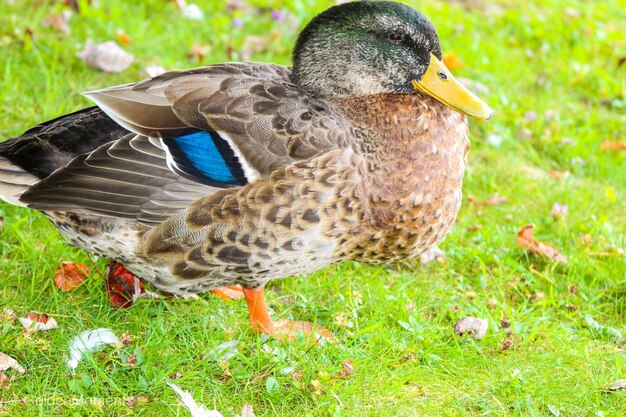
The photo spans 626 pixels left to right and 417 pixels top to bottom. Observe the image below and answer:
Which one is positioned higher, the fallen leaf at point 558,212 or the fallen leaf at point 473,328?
the fallen leaf at point 558,212

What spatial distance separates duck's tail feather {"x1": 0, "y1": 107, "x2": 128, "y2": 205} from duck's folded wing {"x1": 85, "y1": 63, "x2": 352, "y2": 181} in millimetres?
160

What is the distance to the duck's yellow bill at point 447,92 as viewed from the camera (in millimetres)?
3203

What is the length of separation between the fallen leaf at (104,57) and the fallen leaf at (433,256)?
7.20 ft

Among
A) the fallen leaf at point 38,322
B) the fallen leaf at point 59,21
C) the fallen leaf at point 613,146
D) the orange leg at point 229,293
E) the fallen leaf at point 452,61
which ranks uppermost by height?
the fallen leaf at point 59,21

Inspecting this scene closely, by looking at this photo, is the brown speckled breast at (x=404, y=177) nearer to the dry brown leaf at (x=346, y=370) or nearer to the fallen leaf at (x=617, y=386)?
the dry brown leaf at (x=346, y=370)

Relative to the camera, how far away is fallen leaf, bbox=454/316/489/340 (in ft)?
11.1

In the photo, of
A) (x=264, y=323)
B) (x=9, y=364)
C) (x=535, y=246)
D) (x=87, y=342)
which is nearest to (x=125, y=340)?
(x=87, y=342)

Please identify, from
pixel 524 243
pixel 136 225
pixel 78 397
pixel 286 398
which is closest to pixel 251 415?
pixel 286 398

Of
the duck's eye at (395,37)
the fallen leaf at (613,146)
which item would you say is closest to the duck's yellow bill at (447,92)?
the duck's eye at (395,37)

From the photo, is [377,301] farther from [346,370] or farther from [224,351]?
[224,351]

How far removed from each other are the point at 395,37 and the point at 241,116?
2.34 feet

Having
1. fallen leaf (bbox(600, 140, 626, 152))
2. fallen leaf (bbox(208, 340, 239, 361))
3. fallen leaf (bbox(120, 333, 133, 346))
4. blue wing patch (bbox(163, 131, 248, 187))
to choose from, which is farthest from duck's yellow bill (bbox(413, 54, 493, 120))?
fallen leaf (bbox(600, 140, 626, 152))

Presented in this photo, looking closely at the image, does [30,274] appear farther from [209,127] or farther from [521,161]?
[521,161]

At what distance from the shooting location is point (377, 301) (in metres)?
3.57
